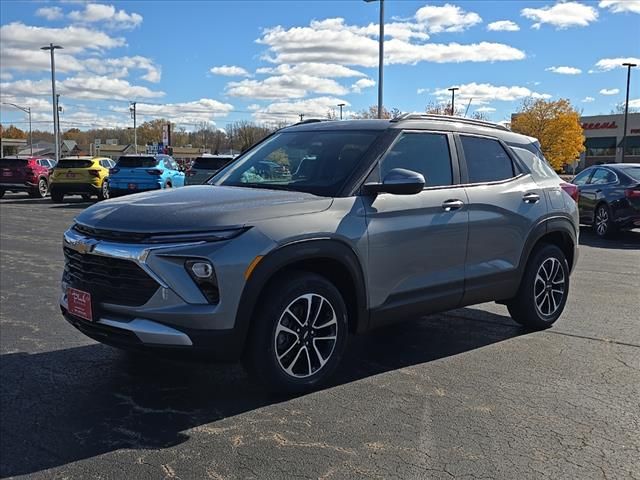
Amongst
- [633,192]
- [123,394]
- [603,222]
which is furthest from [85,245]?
[603,222]

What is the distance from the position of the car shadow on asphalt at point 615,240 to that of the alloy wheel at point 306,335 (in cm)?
972

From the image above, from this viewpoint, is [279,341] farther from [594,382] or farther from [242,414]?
[594,382]

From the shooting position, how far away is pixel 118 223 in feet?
12.3

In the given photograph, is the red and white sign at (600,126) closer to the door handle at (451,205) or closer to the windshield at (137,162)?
the windshield at (137,162)

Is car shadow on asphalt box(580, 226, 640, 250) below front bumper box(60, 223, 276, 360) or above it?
below

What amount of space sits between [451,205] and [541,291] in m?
1.61

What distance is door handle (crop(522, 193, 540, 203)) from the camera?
551cm

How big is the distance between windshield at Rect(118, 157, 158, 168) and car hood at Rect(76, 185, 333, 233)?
53.6 feet

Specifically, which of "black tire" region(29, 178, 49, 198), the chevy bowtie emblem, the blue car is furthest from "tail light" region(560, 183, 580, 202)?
"black tire" region(29, 178, 49, 198)

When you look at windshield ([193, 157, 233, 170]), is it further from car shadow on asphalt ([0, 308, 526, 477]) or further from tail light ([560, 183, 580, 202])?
car shadow on asphalt ([0, 308, 526, 477])

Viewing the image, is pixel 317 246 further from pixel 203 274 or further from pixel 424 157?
pixel 424 157

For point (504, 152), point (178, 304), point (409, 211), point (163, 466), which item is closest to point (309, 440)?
point (163, 466)

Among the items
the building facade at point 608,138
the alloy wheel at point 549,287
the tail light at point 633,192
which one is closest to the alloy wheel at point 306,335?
the alloy wheel at point 549,287

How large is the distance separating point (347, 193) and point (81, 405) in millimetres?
2194
